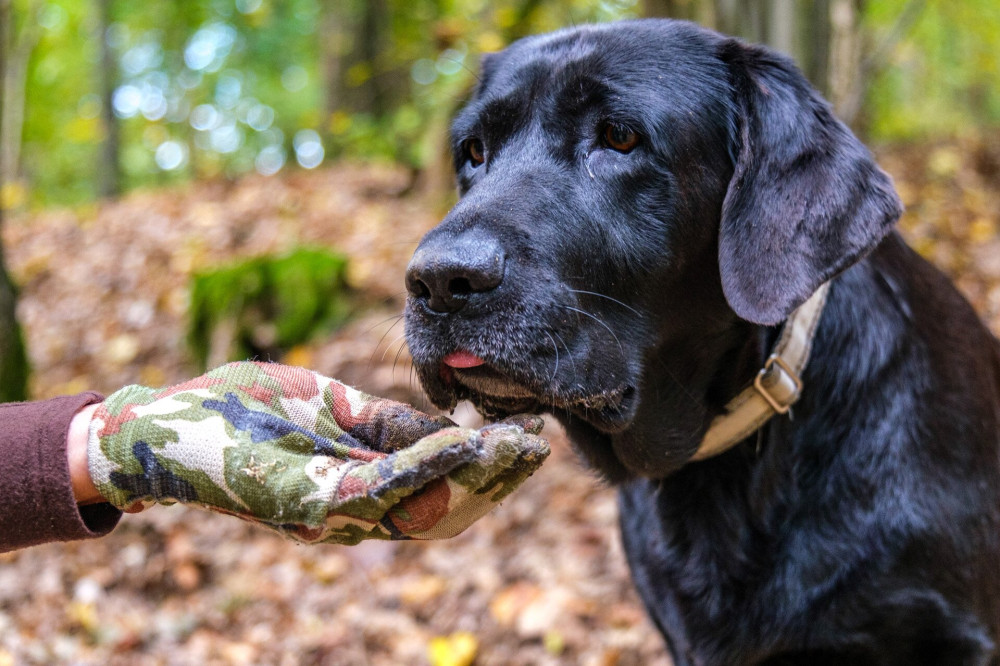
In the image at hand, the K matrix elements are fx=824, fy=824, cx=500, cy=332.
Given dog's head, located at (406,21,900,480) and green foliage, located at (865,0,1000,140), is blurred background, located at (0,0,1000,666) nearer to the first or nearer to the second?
green foliage, located at (865,0,1000,140)

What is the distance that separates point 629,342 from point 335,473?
35.2 inches

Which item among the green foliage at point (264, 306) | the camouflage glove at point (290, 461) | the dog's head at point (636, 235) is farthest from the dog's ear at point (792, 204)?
the green foliage at point (264, 306)

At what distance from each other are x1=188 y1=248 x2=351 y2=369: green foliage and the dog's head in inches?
132

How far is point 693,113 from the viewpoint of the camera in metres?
2.17

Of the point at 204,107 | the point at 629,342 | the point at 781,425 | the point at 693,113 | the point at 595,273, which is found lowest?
the point at 204,107

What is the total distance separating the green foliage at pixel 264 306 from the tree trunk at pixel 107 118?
832cm

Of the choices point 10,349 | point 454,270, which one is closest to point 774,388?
point 454,270

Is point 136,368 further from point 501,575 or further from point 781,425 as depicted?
point 781,425

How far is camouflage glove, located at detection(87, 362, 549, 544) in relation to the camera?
1.41 meters

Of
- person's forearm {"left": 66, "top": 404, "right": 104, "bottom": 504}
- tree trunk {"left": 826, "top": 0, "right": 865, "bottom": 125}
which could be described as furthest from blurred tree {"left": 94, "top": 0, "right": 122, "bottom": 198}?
person's forearm {"left": 66, "top": 404, "right": 104, "bottom": 504}

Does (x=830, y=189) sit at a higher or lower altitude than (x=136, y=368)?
higher

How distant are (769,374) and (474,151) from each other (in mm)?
1107

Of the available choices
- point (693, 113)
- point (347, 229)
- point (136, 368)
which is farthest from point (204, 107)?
point (693, 113)

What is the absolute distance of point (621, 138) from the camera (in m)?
2.14
